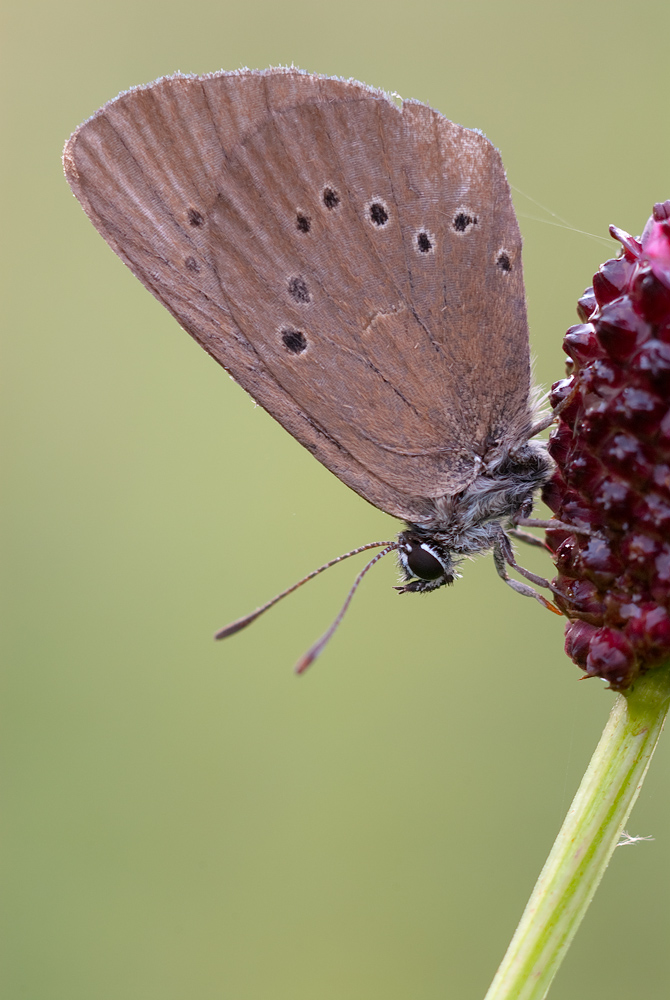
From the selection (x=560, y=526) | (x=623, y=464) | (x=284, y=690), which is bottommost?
(x=284, y=690)

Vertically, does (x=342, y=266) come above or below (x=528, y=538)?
above

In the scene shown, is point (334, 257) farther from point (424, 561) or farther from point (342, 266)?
point (424, 561)

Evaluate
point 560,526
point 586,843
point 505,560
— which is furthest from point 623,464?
point 505,560

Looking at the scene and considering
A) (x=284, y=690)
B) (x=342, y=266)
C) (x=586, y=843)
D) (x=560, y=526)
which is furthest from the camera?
(x=284, y=690)

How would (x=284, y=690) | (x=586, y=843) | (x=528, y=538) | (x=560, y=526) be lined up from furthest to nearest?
(x=284, y=690), (x=528, y=538), (x=560, y=526), (x=586, y=843)

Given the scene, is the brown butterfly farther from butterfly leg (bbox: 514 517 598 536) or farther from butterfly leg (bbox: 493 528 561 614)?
butterfly leg (bbox: 514 517 598 536)

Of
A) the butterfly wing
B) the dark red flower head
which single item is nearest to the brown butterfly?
the butterfly wing
